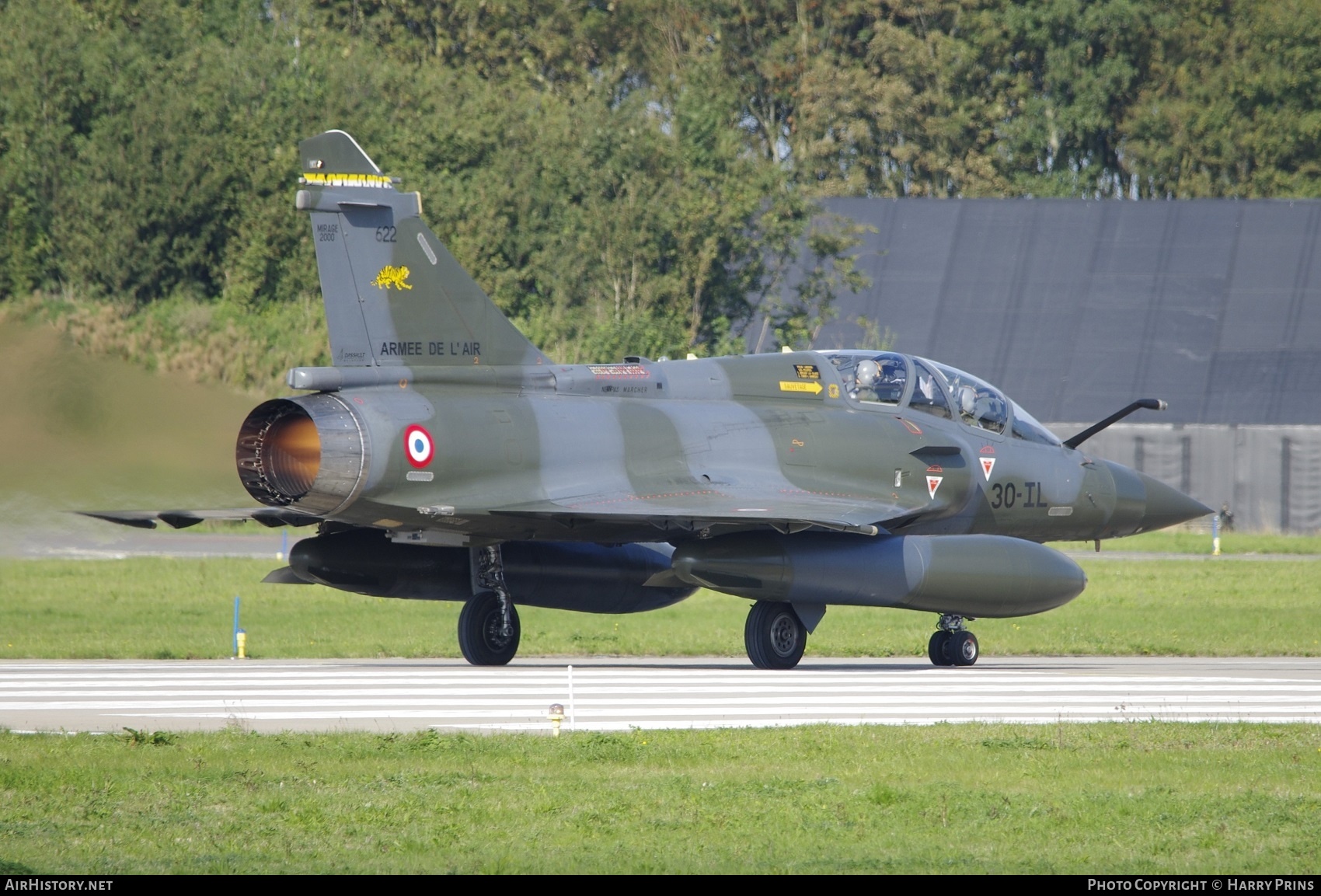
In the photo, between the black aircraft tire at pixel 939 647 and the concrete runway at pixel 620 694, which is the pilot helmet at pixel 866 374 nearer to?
the black aircraft tire at pixel 939 647

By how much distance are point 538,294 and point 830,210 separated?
10.6 metres

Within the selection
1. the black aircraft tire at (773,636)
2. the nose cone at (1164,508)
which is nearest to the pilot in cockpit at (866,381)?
the black aircraft tire at (773,636)

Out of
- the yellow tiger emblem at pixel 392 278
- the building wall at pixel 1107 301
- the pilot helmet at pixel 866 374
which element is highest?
the building wall at pixel 1107 301

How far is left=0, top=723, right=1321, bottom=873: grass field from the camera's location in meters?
8.22

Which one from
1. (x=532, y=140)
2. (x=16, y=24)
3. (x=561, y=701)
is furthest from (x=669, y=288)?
(x=561, y=701)

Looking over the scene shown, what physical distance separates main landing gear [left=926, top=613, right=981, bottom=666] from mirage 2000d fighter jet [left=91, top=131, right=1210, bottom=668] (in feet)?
0.09

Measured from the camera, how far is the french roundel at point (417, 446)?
15891mm

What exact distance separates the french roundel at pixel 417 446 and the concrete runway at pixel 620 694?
6.75 feet

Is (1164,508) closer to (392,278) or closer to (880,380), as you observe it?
(880,380)

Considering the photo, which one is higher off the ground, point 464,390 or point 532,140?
point 532,140

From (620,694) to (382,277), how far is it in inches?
190

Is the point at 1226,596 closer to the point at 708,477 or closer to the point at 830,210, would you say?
the point at 708,477

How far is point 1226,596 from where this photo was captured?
2836 centimetres
